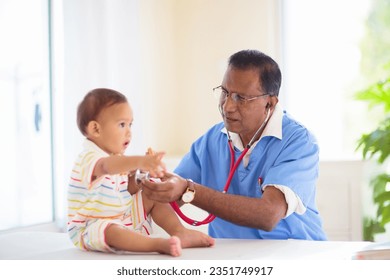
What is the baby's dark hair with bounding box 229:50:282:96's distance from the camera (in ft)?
4.75

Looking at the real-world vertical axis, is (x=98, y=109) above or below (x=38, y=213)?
above

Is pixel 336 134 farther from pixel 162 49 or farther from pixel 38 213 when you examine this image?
pixel 38 213

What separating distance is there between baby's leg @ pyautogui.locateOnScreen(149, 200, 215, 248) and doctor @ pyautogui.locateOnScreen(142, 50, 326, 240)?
0.06 m

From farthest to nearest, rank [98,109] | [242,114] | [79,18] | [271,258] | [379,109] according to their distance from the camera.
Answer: [379,109]
[79,18]
[242,114]
[271,258]
[98,109]

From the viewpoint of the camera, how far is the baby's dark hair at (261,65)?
1.45 m

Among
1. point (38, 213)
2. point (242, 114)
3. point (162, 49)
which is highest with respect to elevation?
point (162, 49)

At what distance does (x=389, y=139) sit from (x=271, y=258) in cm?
47

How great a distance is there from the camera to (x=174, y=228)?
127 cm

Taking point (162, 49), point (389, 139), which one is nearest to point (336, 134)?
point (162, 49)

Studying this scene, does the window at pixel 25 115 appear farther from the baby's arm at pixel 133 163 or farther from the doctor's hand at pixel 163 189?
the baby's arm at pixel 133 163

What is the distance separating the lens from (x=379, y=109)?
3.02 m

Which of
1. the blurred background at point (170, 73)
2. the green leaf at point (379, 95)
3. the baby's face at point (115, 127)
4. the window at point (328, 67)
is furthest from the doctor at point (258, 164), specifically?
the window at point (328, 67)

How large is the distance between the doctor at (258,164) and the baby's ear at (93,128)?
288 millimetres

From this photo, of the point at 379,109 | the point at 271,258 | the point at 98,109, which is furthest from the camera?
the point at 379,109
